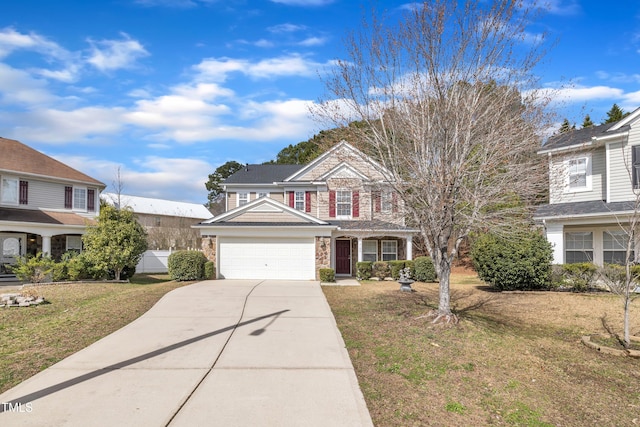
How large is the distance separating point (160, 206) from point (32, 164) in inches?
903

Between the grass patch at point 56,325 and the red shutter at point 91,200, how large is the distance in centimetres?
1037

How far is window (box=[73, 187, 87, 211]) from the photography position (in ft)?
77.8

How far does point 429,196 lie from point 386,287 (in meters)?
8.59

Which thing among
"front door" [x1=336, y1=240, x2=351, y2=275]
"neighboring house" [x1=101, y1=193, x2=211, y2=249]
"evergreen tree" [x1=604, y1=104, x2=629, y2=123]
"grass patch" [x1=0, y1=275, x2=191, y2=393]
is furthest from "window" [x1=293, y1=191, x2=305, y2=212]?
"evergreen tree" [x1=604, y1=104, x2=629, y2=123]

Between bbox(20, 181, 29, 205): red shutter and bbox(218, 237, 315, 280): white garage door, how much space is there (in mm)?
11356

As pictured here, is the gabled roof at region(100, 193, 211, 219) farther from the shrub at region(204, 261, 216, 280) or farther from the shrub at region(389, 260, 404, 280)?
the shrub at region(389, 260, 404, 280)

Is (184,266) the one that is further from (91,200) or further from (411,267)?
(91,200)

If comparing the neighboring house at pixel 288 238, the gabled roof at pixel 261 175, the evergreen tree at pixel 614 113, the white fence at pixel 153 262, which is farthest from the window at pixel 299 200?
the evergreen tree at pixel 614 113

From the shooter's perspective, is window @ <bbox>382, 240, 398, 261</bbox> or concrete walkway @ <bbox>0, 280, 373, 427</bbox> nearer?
concrete walkway @ <bbox>0, 280, 373, 427</bbox>

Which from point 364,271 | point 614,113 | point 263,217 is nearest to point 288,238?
point 263,217

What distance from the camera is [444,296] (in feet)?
31.7

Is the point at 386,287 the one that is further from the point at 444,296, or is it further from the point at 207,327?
the point at 207,327

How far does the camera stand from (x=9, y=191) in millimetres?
20984

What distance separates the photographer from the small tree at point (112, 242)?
61.4ft
